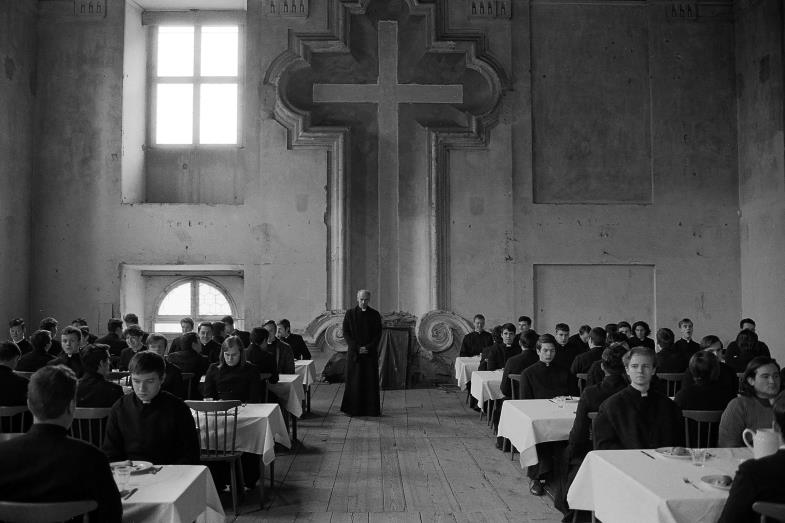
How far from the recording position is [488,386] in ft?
30.5

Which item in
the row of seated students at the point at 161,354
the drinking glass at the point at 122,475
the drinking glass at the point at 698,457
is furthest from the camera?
the row of seated students at the point at 161,354

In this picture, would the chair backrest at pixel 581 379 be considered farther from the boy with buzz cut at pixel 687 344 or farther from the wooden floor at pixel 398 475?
the boy with buzz cut at pixel 687 344

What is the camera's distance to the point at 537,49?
15242 millimetres

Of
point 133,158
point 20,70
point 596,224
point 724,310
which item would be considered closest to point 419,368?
point 596,224

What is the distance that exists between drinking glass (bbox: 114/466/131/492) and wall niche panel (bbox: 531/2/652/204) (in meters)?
12.1

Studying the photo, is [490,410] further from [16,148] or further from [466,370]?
[16,148]

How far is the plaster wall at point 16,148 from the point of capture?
13.6m

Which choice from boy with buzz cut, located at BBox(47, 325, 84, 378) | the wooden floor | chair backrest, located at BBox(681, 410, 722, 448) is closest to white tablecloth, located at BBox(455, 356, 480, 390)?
the wooden floor

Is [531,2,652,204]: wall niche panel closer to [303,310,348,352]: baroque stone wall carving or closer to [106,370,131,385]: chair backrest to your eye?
[303,310,348,352]: baroque stone wall carving

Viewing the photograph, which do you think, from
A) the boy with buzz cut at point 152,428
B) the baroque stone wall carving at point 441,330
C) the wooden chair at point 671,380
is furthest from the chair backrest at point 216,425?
the baroque stone wall carving at point 441,330

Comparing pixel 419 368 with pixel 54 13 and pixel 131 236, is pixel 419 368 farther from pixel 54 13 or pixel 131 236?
pixel 54 13

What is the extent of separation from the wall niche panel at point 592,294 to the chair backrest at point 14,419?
33.8 ft

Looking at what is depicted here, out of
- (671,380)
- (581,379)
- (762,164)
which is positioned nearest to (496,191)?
(762,164)

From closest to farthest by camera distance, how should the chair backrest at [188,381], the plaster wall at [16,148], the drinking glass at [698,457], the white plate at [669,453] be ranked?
the drinking glass at [698,457], the white plate at [669,453], the chair backrest at [188,381], the plaster wall at [16,148]
